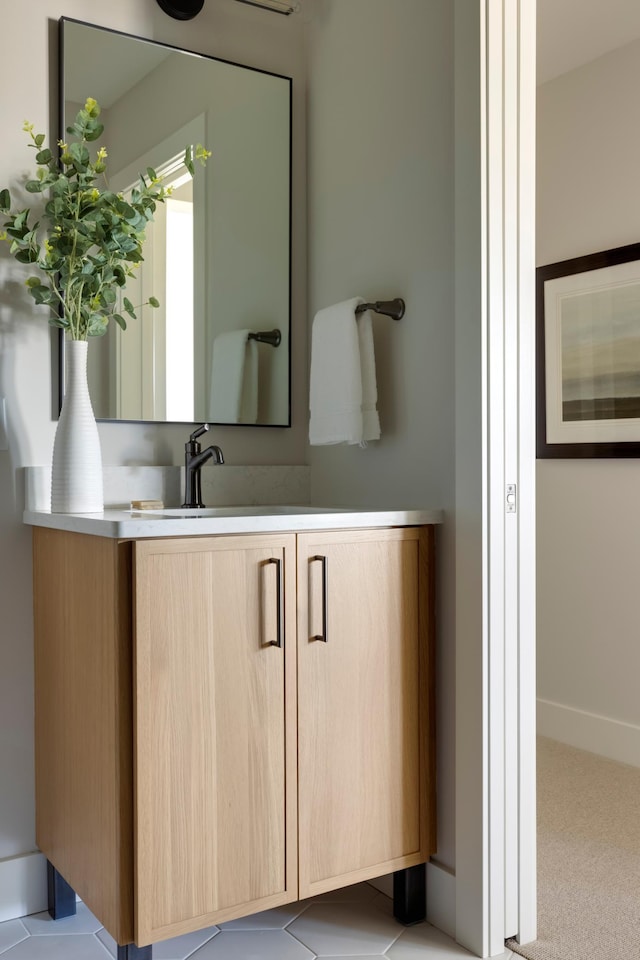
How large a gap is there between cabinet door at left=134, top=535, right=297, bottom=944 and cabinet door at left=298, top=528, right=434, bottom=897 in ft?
0.16

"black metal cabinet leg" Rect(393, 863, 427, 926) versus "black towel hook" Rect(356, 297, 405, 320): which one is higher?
"black towel hook" Rect(356, 297, 405, 320)

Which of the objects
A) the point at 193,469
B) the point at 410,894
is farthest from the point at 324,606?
the point at 410,894

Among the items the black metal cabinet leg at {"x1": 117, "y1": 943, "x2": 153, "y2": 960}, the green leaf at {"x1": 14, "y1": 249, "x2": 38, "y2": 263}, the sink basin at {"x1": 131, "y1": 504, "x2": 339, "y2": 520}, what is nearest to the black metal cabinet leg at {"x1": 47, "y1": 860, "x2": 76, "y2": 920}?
the black metal cabinet leg at {"x1": 117, "y1": 943, "x2": 153, "y2": 960}

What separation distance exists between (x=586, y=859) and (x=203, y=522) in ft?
4.67

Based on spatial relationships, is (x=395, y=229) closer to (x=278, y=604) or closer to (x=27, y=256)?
(x=27, y=256)

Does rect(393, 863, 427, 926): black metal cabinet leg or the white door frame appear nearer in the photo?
the white door frame

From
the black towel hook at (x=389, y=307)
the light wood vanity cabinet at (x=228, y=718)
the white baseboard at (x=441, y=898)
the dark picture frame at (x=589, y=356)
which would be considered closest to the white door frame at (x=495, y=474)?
the white baseboard at (x=441, y=898)

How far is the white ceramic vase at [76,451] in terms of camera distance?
6.09ft

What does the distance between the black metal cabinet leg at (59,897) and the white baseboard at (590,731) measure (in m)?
1.91

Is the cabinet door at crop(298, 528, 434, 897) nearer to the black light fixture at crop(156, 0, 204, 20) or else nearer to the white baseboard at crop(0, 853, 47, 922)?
the white baseboard at crop(0, 853, 47, 922)

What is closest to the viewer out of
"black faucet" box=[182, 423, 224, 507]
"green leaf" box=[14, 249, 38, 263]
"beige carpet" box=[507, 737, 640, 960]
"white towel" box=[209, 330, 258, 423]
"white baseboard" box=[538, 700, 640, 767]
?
"beige carpet" box=[507, 737, 640, 960]

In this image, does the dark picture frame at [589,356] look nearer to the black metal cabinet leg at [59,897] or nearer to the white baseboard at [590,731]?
the white baseboard at [590,731]

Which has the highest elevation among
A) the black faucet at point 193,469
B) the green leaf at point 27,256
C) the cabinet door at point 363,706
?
the green leaf at point 27,256

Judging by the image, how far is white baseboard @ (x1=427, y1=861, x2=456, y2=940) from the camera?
1850 millimetres
